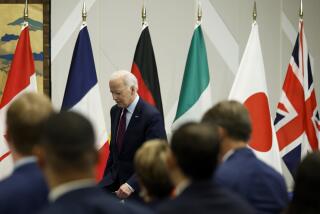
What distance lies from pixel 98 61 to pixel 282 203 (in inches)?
144

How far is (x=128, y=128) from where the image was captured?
4.55m

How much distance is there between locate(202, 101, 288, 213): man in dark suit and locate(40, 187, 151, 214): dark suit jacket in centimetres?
92

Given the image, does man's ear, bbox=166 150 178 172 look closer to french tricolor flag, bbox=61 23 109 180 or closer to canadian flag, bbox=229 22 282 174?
canadian flag, bbox=229 22 282 174

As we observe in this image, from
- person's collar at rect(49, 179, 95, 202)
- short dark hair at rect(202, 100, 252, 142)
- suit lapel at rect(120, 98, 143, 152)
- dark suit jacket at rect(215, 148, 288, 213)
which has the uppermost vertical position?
person's collar at rect(49, 179, 95, 202)

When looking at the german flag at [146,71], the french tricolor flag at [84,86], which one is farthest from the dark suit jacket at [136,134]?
the german flag at [146,71]

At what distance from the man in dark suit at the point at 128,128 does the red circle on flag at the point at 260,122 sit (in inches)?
37.9

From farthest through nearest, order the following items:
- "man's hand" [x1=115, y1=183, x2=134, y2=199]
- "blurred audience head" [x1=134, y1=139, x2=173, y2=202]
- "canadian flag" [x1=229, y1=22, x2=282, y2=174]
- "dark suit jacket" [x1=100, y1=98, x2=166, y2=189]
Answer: "canadian flag" [x1=229, y1=22, x2=282, y2=174] → "dark suit jacket" [x1=100, y1=98, x2=166, y2=189] → "man's hand" [x1=115, y1=183, x2=134, y2=199] → "blurred audience head" [x1=134, y1=139, x2=173, y2=202]

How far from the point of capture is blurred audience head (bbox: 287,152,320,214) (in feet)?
6.79

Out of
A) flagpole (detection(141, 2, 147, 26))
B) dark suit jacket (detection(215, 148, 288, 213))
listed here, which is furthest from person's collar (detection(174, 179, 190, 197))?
flagpole (detection(141, 2, 147, 26))

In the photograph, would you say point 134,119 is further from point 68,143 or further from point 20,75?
point 68,143

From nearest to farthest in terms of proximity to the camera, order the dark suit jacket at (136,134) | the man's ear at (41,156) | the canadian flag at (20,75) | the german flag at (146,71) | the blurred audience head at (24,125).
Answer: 1. the man's ear at (41,156)
2. the blurred audience head at (24,125)
3. the dark suit jacket at (136,134)
4. the canadian flag at (20,75)
5. the german flag at (146,71)

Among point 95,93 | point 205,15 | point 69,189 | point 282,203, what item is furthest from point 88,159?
point 205,15

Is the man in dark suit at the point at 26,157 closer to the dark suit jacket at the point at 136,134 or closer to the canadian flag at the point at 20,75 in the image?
the dark suit jacket at the point at 136,134

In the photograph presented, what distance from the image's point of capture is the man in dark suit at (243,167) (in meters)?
2.63
